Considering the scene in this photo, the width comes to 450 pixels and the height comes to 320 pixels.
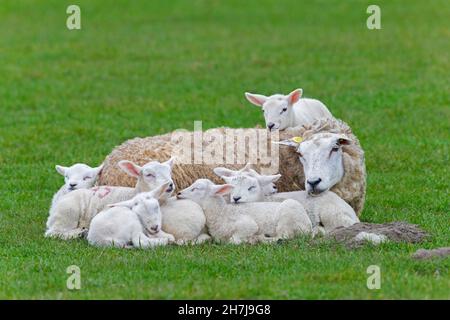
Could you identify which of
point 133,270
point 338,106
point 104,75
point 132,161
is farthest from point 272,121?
point 104,75

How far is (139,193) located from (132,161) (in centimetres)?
73

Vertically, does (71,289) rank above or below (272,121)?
below

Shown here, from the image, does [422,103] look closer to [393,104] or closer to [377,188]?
[393,104]

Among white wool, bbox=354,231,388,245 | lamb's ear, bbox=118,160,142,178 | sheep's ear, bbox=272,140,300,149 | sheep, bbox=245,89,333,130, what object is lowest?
white wool, bbox=354,231,388,245

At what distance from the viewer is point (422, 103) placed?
18.6 metres

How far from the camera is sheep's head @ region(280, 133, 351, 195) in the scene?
10.9 m

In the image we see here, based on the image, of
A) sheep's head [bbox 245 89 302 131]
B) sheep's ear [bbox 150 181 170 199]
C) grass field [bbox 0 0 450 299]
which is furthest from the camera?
sheep's head [bbox 245 89 302 131]

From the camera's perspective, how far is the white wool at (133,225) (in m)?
10.3

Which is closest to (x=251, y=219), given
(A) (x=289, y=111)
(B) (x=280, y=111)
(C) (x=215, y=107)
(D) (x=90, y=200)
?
(D) (x=90, y=200)

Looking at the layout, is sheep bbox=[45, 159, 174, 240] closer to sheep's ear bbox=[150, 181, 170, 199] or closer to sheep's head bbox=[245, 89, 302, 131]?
sheep's ear bbox=[150, 181, 170, 199]

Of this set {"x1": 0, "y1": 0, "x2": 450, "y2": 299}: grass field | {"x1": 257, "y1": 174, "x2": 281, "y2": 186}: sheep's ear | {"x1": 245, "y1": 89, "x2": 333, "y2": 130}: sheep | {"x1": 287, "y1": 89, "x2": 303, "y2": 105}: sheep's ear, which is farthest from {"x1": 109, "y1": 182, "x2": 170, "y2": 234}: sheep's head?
{"x1": 287, "y1": 89, "x2": 303, "y2": 105}: sheep's ear

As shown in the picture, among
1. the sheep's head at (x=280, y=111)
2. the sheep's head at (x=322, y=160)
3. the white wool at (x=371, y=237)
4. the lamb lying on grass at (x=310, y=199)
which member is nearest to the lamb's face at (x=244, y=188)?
the lamb lying on grass at (x=310, y=199)

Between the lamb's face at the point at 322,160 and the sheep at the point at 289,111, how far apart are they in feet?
3.24

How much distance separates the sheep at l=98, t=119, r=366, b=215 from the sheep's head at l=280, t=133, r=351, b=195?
0.04 meters
